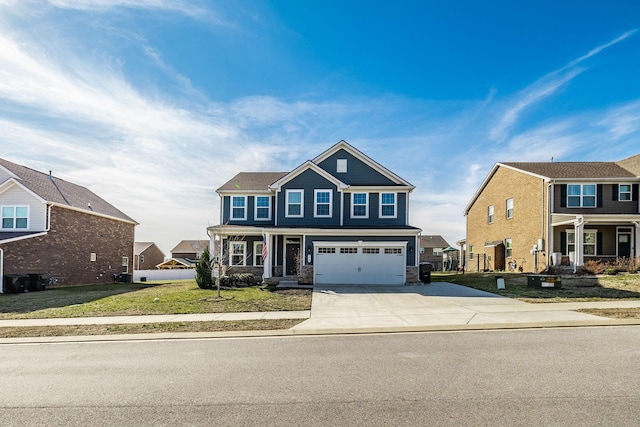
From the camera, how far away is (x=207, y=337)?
9430 millimetres

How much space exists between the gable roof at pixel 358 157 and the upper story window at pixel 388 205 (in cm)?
102

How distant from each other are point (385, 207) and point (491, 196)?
535 inches

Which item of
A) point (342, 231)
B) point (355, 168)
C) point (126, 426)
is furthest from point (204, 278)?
point (126, 426)

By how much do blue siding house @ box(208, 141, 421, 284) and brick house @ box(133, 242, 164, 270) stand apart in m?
36.7

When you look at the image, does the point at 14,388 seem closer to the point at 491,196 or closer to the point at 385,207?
the point at 385,207

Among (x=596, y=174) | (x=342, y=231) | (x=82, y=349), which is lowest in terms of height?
(x=82, y=349)

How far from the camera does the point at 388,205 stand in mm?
24016

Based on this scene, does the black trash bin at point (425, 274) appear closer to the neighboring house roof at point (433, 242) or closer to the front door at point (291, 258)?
the front door at point (291, 258)

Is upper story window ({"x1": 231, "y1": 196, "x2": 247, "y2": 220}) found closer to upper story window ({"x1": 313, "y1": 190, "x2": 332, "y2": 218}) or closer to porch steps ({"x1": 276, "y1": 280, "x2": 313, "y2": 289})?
upper story window ({"x1": 313, "y1": 190, "x2": 332, "y2": 218})

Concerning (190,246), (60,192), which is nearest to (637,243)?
(60,192)

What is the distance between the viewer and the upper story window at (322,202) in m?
23.9

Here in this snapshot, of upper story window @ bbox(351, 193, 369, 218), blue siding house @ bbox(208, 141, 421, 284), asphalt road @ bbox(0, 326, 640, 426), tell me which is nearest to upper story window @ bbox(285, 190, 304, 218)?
blue siding house @ bbox(208, 141, 421, 284)

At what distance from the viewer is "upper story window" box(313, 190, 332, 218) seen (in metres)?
23.9

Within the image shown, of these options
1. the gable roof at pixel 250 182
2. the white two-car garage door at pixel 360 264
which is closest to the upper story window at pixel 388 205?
the white two-car garage door at pixel 360 264
